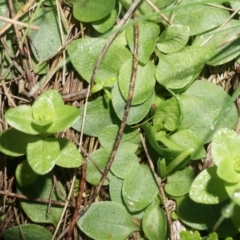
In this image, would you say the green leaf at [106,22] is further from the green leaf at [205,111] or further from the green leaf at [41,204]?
the green leaf at [41,204]

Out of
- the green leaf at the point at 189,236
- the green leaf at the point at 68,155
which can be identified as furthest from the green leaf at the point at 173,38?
the green leaf at the point at 189,236

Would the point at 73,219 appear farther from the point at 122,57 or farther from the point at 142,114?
the point at 122,57

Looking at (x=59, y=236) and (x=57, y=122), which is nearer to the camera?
(x=57, y=122)

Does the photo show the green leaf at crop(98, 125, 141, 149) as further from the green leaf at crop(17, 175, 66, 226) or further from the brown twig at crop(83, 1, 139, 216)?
the green leaf at crop(17, 175, 66, 226)

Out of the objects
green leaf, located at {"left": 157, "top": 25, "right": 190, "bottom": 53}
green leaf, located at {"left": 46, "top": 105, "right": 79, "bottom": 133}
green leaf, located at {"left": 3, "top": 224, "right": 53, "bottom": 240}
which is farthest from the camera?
green leaf, located at {"left": 3, "top": 224, "right": 53, "bottom": 240}

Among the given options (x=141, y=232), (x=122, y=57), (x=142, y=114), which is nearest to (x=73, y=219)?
(x=141, y=232)

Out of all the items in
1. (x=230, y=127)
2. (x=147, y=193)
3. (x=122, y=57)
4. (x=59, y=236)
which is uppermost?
(x=122, y=57)

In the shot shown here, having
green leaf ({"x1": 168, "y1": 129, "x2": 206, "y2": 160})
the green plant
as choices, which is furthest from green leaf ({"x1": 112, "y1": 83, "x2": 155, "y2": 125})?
green leaf ({"x1": 168, "y1": 129, "x2": 206, "y2": 160})
